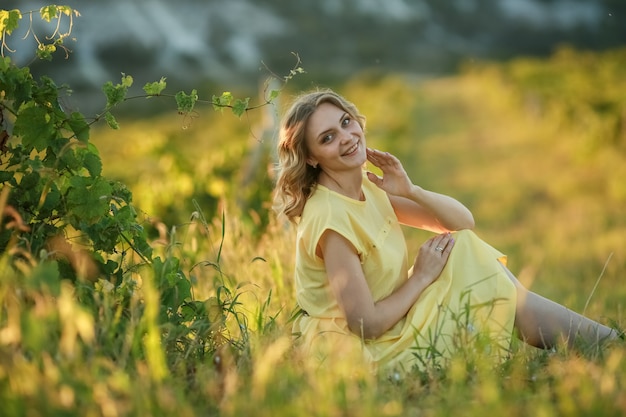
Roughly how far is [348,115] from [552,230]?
725cm

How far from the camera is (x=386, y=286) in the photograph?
3105 mm

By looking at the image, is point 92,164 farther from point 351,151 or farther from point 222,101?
point 351,151

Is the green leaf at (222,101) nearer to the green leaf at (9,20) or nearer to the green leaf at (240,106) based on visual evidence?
the green leaf at (240,106)

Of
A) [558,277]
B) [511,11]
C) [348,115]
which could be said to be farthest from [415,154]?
[511,11]

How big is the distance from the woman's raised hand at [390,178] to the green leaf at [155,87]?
87 centimetres

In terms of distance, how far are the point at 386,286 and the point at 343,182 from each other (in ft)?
1.44

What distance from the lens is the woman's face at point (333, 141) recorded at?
3145mm

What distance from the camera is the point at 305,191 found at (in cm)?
325

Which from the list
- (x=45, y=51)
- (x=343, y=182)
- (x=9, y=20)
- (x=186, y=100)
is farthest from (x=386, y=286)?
(x=9, y=20)

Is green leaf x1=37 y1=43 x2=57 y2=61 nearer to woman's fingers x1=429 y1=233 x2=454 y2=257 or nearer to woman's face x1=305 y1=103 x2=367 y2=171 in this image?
woman's face x1=305 y1=103 x2=367 y2=171

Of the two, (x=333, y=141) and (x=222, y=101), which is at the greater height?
(x=222, y=101)

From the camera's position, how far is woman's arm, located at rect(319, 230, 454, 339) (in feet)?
9.52

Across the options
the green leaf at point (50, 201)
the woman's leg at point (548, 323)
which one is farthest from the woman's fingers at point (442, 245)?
the green leaf at point (50, 201)

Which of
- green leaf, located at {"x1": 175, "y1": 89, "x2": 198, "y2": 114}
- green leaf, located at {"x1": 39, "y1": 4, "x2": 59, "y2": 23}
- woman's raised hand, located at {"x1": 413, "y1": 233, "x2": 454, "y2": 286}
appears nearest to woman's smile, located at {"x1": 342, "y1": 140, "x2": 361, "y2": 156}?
woman's raised hand, located at {"x1": 413, "y1": 233, "x2": 454, "y2": 286}
